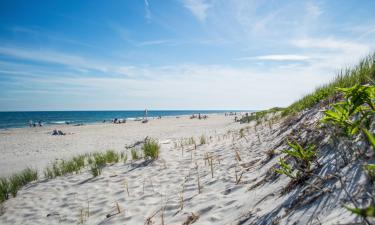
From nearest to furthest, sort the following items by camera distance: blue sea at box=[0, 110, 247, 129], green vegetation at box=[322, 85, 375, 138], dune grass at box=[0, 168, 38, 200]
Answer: green vegetation at box=[322, 85, 375, 138] → dune grass at box=[0, 168, 38, 200] → blue sea at box=[0, 110, 247, 129]

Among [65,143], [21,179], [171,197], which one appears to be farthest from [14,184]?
[65,143]

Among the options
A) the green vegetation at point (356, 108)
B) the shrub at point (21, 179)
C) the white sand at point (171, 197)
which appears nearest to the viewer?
the green vegetation at point (356, 108)

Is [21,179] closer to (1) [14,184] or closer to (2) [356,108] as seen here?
(1) [14,184]

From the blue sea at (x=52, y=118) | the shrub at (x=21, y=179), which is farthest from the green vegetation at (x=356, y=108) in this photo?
the blue sea at (x=52, y=118)

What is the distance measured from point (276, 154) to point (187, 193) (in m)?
1.62

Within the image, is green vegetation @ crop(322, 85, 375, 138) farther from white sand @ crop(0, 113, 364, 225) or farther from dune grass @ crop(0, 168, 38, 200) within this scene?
dune grass @ crop(0, 168, 38, 200)

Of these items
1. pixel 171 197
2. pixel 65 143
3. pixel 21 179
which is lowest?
Result: pixel 65 143

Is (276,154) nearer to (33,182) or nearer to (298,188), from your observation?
(298,188)

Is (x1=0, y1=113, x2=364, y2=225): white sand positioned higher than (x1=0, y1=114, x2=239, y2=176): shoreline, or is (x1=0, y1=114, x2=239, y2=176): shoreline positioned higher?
(x1=0, y1=113, x2=364, y2=225): white sand

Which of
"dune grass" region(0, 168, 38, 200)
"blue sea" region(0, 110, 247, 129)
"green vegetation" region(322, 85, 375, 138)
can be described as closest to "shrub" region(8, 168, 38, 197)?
"dune grass" region(0, 168, 38, 200)

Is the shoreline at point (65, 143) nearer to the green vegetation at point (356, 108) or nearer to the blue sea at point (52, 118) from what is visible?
the green vegetation at point (356, 108)

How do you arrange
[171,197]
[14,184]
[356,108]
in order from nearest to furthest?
[356,108] → [171,197] → [14,184]

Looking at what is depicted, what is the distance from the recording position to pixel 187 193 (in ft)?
12.9

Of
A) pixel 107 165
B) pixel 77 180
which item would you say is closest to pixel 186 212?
pixel 77 180
